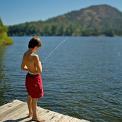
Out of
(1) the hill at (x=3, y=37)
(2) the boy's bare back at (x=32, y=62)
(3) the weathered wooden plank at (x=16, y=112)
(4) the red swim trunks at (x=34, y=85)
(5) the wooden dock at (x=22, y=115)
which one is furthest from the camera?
(1) the hill at (x=3, y=37)

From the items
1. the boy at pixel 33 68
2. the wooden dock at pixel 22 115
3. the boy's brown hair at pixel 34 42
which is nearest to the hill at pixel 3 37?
the wooden dock at pixel 22 115

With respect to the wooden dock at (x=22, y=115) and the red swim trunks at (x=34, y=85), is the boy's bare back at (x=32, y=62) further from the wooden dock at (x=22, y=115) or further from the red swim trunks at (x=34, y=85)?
the wooden dock at (x=22, y=115)

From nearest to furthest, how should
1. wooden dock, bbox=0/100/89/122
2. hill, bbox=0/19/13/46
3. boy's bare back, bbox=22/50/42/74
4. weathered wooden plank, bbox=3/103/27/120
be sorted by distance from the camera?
boy's bare back, bbox=22/50/42/74 < wooden dock, bbox=0/100/89/122 < weathered wooden plank, bbox=3/103/27/120 < hill, bbox=0/19/13/46

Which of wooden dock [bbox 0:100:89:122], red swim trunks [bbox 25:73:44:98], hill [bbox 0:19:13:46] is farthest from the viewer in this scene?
hill [bbox 0:19:13:46]

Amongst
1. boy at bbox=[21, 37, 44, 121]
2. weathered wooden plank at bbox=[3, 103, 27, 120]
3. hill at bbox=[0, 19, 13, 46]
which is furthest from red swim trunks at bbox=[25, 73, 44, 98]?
hill at bbox=[0, 19, 13, 46]

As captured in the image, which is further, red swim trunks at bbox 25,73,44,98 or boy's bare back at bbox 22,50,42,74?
red swim trunks at bbox 25,73,44,98

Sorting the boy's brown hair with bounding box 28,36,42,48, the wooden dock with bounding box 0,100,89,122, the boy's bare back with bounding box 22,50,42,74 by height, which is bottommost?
the wooden dock with bounding box 0,100,89,122

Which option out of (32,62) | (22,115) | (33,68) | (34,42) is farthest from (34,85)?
(22,115)

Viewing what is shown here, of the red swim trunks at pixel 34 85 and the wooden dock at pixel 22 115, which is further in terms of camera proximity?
the wooden dock at pixel 22 115

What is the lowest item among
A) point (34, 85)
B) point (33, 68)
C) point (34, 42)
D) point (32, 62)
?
point (34, 85)

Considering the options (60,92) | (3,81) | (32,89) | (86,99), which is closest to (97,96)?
(86,99)

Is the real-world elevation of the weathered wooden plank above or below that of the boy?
below

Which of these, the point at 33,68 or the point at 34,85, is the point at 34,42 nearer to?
the point at 33,68

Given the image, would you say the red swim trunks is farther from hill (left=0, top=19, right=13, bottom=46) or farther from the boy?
hill (left=0, top=19, right=13, bottom=46)
